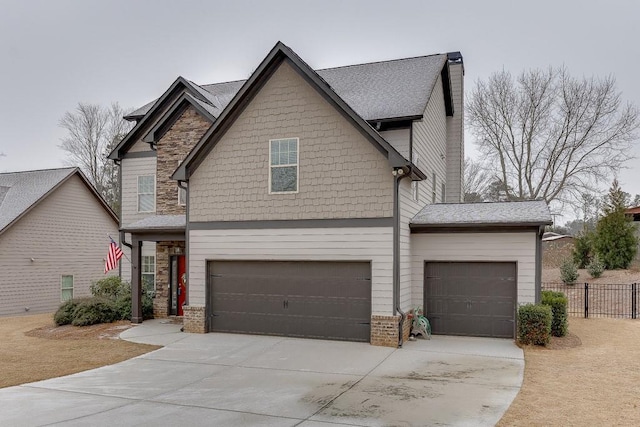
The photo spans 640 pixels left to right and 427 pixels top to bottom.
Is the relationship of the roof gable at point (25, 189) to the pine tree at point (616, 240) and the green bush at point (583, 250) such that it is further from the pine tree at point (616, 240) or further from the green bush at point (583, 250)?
the pine tree at point (616, 240)

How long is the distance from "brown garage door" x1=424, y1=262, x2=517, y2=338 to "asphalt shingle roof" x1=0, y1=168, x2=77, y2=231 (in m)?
18.2

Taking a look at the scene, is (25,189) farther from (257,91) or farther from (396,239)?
(396,239)

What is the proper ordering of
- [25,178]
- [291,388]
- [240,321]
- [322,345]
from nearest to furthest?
[291,388] < [322,345] < [240,321] < [25,178]

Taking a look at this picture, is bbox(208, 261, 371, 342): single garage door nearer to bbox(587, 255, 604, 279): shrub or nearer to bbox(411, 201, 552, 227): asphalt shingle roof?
bbox(411, 201, 552, 227): asphalt shingle roof

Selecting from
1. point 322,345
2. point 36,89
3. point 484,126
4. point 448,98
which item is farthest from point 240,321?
point 36,89

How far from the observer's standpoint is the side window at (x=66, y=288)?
24.2 metres

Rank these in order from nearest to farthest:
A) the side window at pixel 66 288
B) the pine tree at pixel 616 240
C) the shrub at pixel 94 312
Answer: the shrub at pixel 94 312 < the side window at pixel 66 288 < the pine tree at pixel 616 240

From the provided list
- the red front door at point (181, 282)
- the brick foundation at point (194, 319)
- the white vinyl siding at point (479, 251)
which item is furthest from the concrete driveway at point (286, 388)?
the red front door at point (181, 282)

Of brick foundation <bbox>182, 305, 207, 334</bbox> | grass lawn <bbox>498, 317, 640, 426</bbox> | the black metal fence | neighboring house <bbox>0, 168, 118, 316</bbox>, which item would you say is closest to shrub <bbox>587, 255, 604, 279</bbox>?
the black metal fence

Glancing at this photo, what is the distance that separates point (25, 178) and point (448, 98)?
20.9 m

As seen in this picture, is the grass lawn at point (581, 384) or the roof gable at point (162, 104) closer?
the grass lawn at point (581, 384)

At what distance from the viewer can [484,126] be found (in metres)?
35.5

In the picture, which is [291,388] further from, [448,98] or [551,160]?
[551,160]

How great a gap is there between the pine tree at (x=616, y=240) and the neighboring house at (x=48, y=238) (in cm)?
2689
